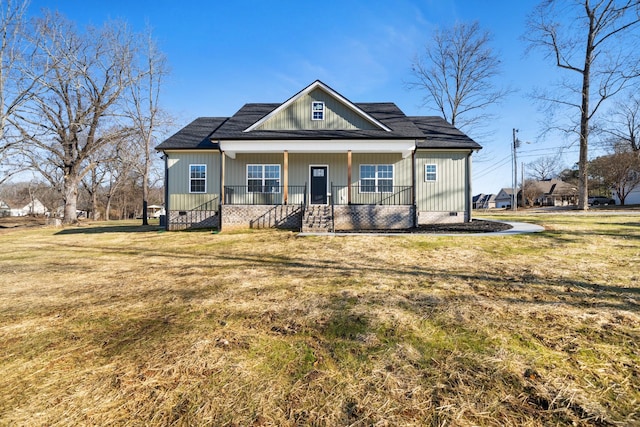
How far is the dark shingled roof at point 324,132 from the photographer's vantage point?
12.8m

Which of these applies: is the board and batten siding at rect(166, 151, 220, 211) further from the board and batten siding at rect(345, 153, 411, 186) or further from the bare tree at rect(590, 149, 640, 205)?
the bare tree at rect(590, 149, 640, 205)

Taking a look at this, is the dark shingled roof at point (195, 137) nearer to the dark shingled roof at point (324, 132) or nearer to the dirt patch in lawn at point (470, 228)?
the dark shingled roof at point (324, 132)

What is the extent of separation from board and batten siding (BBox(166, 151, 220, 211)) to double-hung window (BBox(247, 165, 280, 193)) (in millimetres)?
1657

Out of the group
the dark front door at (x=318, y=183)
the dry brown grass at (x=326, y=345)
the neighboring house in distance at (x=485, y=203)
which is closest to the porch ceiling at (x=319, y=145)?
the dark front door at (x=318, y=183)

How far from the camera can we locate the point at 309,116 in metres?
14.1

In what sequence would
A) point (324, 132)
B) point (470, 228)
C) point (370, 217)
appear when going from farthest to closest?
point (324, 132) < point (370, 217) < point (470, 228)

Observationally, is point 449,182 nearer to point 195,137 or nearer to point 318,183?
point 318,183

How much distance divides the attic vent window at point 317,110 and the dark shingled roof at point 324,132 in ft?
3.44

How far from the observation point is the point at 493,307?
346 centimetres

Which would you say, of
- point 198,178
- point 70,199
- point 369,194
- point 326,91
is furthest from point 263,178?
point 70,199

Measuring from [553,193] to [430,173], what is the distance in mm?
58480

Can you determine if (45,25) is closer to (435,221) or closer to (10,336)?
(10,336)

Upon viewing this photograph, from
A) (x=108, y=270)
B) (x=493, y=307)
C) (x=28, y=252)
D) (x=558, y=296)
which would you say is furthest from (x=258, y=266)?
(x=28, y=252)

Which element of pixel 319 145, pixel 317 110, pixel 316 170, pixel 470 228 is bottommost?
pixel 470 228
